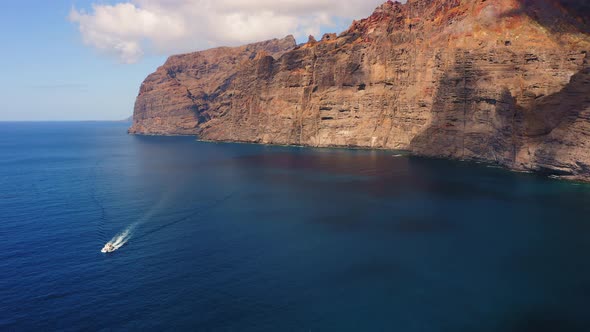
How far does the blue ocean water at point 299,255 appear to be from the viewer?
36.0 m

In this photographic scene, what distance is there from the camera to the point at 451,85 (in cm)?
12675

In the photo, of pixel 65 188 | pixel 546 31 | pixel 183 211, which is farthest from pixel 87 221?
pixel 546 31

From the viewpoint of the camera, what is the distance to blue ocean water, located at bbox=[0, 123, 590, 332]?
36.0 m

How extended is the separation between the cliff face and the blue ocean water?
46.1 ft

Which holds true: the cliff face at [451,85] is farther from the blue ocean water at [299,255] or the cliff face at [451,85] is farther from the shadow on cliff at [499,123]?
the blue ocean water at [299,255]

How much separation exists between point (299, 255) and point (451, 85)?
100068 millimetres

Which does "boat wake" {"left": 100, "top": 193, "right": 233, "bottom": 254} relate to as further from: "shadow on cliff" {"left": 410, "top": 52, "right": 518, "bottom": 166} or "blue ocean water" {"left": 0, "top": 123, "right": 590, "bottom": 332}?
"shadow on cliff" {"left": 410, "top": 52, "right": 518, "bottom": 166}

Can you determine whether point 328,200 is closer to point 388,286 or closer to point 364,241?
point 364,241

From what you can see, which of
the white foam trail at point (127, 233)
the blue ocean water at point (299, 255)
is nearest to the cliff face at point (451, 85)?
the blue ocean water at point (299, 255)

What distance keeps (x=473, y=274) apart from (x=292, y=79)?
15428 cm

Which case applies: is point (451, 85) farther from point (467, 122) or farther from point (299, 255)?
point (299, 255)

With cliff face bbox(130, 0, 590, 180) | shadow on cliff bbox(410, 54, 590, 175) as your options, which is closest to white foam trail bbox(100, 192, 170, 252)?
shadow on cliff bbox(410, 54, 590, 175)

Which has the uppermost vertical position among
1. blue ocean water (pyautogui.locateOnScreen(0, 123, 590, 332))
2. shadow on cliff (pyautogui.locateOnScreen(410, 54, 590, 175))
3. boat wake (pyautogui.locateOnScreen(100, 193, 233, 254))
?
shadow on cliff (pyautogui.locateOnScreen(410, 54, 590, 175))

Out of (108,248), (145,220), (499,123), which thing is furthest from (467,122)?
(108,248)
